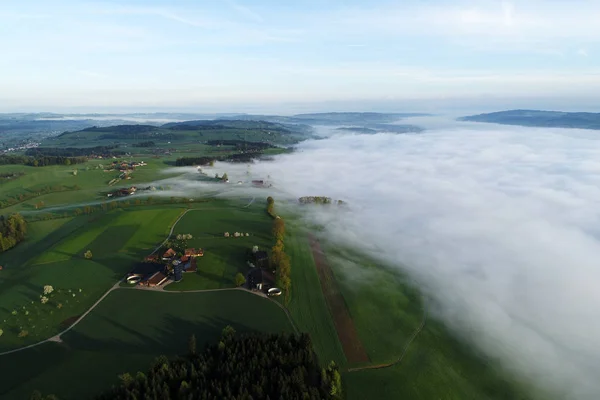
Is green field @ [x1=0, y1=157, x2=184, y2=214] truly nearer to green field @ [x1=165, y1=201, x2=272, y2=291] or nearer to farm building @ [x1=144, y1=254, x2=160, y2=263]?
green field @ [x1=165, y1=201, x2=272, y2=291]

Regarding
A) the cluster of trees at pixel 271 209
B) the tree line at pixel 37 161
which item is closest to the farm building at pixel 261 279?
the cluster of trees at pixel 271 209

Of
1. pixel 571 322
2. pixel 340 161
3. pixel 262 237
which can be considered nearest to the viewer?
pixel 571 322

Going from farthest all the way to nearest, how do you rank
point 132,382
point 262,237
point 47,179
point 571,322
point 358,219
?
point 47,179
point 358,219
point 262,237
point 571,322
point 132,382

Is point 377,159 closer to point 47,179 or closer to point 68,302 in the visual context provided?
point 47,179

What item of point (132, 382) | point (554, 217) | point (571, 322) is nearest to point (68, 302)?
point (132, 382)

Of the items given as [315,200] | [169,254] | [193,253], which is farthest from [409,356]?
[315,200]

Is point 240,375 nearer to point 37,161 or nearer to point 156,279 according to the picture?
point 156,279

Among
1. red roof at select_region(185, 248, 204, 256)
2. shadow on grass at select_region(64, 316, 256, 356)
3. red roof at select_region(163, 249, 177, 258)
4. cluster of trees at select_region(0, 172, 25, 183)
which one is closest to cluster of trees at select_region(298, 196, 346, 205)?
red roof at select_region(185, 248, 204, 256)
